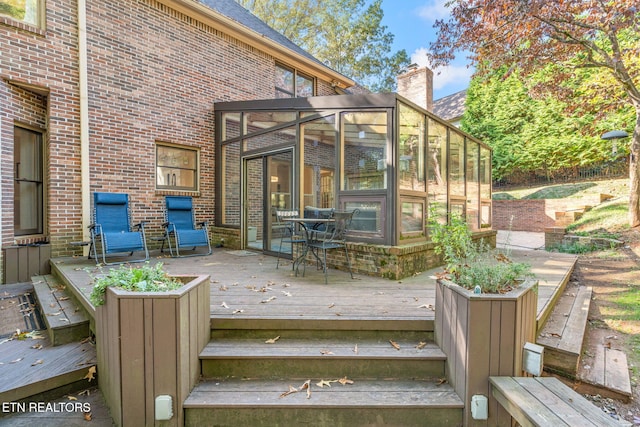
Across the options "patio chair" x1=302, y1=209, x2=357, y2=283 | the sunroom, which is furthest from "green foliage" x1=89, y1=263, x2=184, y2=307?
the sunroom

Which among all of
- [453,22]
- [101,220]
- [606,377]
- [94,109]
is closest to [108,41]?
[94,109]

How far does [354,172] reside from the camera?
14.8ft

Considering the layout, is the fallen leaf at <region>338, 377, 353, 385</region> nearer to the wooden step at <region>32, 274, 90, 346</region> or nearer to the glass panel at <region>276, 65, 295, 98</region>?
the wooden step at <region>32, 274, 90, 346</region>

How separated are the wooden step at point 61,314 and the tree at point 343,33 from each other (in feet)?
46.3

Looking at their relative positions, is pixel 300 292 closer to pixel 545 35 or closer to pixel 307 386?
pixel 307 386

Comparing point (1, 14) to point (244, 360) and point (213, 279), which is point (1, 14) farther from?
point (244, 360)

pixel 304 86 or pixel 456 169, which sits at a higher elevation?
pixel 304 86

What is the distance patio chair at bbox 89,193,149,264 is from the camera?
183 inches

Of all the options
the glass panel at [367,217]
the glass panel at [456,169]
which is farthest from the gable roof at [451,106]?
the glass panel at [367,217]

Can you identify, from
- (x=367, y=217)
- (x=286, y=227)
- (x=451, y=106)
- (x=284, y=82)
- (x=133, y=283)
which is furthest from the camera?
(x=451, y=106)

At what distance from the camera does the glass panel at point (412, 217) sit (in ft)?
14.2

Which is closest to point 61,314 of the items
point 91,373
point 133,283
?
point 91,373

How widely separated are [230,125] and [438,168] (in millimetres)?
4403

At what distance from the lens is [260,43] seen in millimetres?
7520
